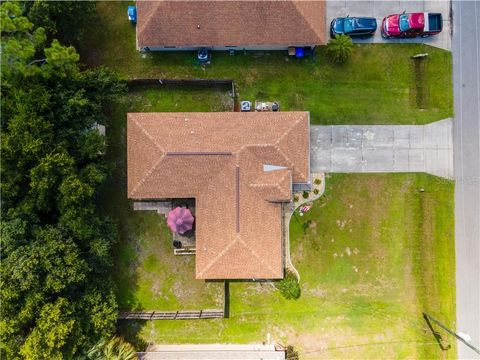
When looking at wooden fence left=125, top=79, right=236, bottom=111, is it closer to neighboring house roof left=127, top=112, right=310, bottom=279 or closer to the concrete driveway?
neighboring house roof left=127, top=112, right=310, bottom=279

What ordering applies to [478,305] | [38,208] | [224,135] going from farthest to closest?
[478,305] < [224,135] < [38,208]

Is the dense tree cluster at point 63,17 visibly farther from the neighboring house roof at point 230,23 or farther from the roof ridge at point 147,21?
the neighboring house roof at point 230,23

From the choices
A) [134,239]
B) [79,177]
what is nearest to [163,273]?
[134,239]

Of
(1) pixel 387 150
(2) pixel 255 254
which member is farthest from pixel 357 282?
(1) pixel 387 150

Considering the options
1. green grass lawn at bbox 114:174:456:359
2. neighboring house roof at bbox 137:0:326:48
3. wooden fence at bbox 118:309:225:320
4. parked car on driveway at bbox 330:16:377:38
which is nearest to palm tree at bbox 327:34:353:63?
parked car on driveway at bbox 330:16:377:38

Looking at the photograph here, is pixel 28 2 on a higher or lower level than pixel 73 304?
higher

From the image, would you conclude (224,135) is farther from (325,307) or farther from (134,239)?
(325,307)
